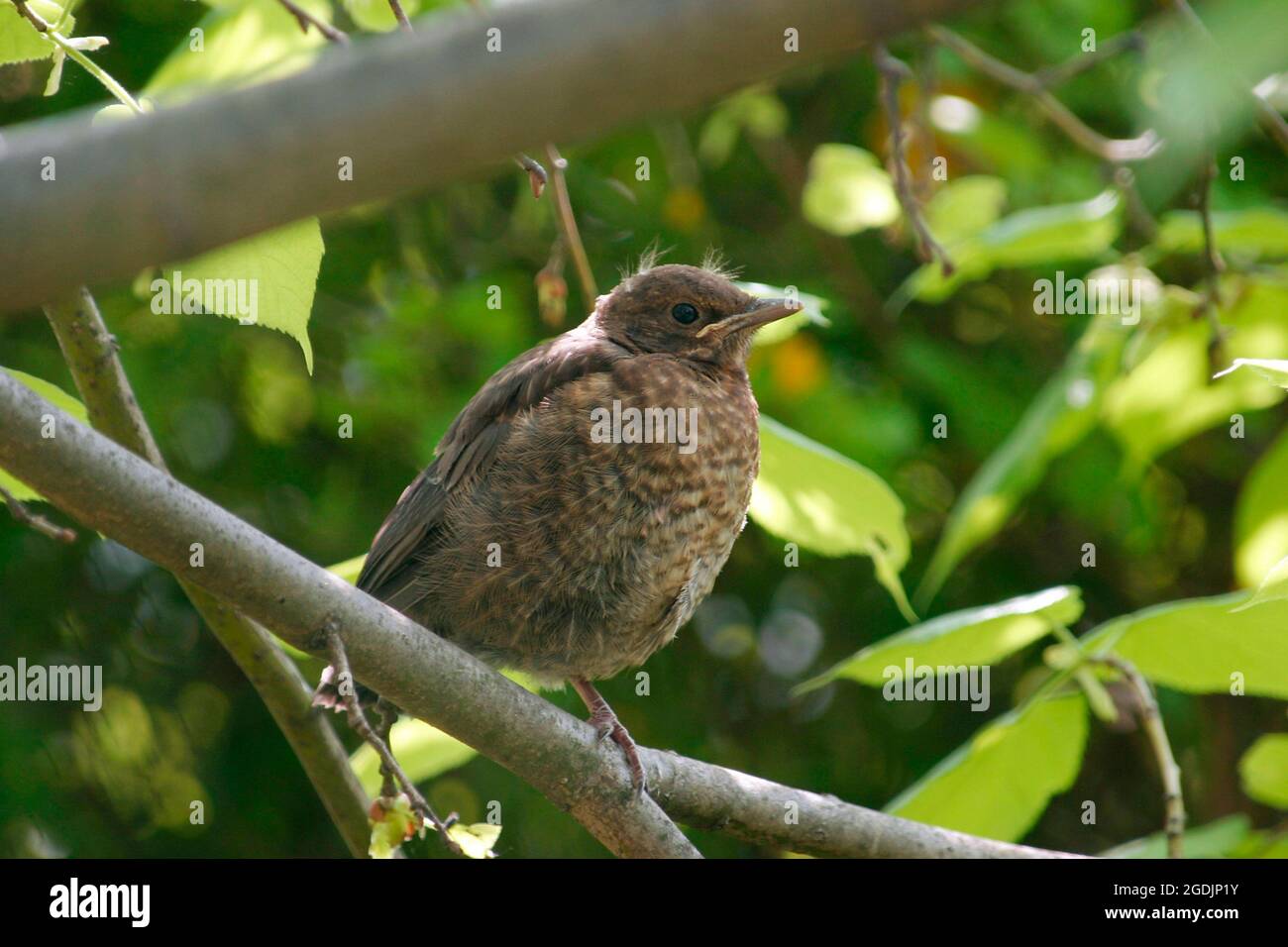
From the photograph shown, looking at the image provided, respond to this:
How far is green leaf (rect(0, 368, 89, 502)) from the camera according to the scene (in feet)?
6.54

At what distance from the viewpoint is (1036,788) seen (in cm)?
246

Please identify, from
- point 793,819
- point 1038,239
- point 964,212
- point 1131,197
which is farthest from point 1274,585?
point 964,212

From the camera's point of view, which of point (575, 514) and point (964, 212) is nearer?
point (575, 514)

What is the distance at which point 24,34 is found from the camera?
81.0 inches

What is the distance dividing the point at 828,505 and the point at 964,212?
4.83 feet

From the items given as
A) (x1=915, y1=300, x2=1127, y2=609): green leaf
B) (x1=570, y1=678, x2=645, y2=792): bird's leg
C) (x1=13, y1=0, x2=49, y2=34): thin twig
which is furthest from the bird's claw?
(x1=13, y1=0, x2=49, y2=34): thin twig

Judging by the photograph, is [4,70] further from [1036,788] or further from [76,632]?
[1036,788]

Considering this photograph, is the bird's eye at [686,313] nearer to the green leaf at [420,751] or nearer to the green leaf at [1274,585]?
the green leaf at [420,751]

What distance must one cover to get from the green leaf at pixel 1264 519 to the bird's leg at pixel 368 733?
1789mm

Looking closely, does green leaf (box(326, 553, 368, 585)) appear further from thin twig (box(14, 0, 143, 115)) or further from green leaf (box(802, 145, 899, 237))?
green leaf (box(802, 145, 899, 237))

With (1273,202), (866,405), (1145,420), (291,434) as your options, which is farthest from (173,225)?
(1273,202)

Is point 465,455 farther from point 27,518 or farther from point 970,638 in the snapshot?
point 970,638

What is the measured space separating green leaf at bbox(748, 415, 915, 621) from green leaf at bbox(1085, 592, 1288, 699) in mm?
412

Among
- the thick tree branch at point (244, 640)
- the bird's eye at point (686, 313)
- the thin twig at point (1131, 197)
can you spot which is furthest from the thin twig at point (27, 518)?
the thin twig at point (1131, 197)
